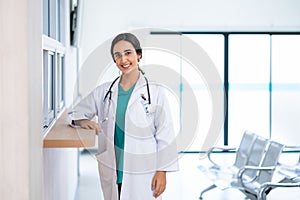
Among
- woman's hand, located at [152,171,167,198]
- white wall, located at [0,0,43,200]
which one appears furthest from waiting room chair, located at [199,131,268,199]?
white wall, located at [0,0,43,200]

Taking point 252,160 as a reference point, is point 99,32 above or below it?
above

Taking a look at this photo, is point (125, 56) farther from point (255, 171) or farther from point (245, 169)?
point (255, 171)

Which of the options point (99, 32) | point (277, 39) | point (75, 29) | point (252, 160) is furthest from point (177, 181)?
point (277, 39)

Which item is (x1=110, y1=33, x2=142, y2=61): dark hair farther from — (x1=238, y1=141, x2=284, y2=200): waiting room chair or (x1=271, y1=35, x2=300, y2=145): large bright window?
(x1=271, y1=35, x2=300, y2=145): large bright window

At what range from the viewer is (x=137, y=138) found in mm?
2014

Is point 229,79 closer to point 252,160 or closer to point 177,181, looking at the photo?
point 177,181

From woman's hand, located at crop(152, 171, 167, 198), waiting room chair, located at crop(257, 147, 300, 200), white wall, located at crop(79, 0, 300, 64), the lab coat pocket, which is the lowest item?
waiting room chair, located at crop(257, 147, 300, 200)

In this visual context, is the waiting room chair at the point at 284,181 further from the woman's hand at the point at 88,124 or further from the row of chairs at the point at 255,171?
the woman's hand at the point at 88,124

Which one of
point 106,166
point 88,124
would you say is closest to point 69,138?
point 88,124

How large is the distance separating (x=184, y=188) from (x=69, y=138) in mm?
3283

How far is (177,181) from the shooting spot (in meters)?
5.22

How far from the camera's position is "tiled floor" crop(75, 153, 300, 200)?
4500 mm

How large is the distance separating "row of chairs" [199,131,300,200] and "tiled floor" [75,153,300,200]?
0.21 m

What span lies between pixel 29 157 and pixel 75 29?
3.24 m
